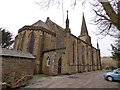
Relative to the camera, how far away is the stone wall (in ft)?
26.6

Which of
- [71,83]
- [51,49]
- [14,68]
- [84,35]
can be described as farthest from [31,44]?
[84,35]

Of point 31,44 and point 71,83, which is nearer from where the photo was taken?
point 71,83

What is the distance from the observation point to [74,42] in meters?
19.7

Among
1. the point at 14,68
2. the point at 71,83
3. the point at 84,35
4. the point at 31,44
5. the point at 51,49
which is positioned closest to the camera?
the point at 71,83

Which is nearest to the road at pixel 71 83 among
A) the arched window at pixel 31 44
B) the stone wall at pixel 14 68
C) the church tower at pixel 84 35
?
the stone wall at pixel 14 68

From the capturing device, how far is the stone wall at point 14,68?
26.6ft

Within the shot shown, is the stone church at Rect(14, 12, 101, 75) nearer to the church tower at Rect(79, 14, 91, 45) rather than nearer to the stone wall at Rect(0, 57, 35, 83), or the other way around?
the stone wall at Rect(0, 57, 35, 83)

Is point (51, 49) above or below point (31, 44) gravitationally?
below

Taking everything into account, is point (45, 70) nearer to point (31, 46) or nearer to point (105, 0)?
point (31, 46)

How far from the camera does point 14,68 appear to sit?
9062 millimetres

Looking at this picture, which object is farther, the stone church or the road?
the stone church

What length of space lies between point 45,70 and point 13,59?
7.98 meters

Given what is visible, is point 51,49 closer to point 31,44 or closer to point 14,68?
point 31,44

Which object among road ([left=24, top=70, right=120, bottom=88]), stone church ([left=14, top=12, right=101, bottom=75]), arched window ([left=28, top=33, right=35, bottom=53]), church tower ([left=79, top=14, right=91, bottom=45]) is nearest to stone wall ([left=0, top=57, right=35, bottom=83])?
road ([left=24, top=70, right=120, bottom=88])
